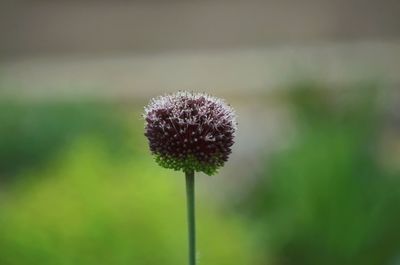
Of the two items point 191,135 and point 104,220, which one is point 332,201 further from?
point 191,135

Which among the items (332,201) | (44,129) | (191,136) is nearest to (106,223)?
(332,201)

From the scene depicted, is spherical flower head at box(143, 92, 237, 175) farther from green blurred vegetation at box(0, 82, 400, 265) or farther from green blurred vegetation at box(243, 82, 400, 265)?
green blurred vegetation at box(243, 82, 400, 265)

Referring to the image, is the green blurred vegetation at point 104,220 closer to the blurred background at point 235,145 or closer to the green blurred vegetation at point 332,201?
the blurred background at point 235,145

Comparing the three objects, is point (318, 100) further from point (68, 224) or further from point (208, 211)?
point (68, 224)

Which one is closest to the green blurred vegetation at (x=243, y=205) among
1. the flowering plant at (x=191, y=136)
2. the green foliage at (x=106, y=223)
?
the green foliage at (x=106, y=223)

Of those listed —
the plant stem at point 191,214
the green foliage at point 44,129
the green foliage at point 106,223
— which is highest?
the green foliage at point 44,129

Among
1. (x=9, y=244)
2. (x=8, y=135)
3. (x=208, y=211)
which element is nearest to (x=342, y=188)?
(x=208, y=211)
